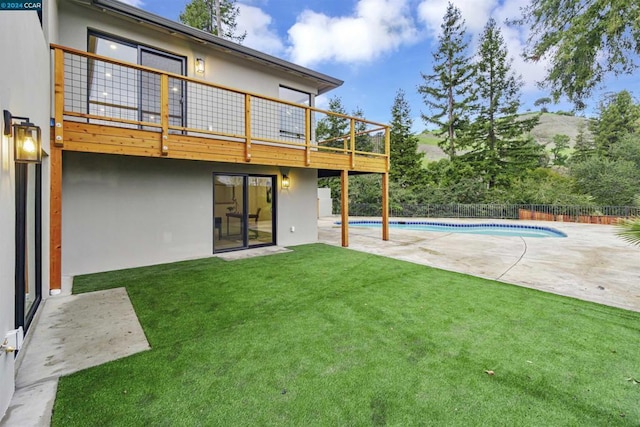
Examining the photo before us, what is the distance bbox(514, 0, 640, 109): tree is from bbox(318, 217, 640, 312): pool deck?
5.06 m

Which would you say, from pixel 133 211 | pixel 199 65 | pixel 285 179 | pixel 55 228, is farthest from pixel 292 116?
pixel 55 228

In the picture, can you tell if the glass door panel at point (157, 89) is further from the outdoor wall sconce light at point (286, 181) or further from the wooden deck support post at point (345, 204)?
the wooden deck support post at point (345, 204)

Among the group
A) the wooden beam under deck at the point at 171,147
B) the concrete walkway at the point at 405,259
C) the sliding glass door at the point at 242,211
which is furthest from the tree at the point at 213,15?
the concrete walkway at the point at 405,259

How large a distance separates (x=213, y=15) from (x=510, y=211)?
21379mm

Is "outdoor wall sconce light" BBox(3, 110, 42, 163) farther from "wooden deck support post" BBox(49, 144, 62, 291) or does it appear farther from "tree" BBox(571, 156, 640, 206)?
"tree" BBox(571, 156, 640, 206)

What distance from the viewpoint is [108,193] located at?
575 centimetres

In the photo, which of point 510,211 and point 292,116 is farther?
point 510,211

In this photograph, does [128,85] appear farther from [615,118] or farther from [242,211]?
[615,118]

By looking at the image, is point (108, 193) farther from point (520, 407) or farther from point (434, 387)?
point (520, 407)

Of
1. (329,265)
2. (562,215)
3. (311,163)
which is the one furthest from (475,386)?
(562,215)

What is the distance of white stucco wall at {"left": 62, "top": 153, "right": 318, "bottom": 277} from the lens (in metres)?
5.47

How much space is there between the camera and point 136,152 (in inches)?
197

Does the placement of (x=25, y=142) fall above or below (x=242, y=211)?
above

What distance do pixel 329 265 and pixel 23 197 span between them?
4.57 metres
